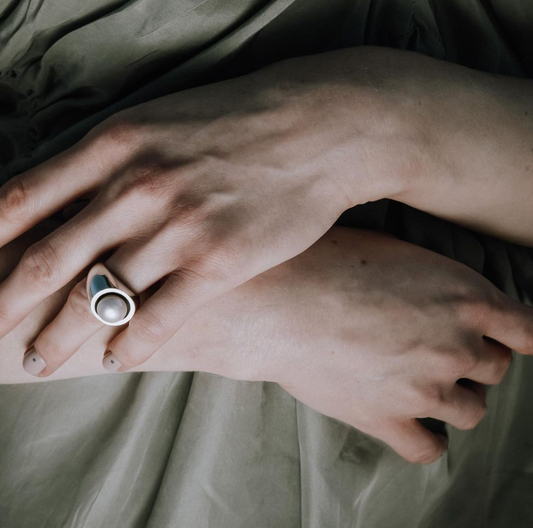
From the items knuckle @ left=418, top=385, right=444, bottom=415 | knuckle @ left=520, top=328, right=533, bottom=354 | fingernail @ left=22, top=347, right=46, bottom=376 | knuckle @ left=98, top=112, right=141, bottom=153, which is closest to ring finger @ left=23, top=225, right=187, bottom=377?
fingernail @ left=22, top=347, right=46, bottom=376

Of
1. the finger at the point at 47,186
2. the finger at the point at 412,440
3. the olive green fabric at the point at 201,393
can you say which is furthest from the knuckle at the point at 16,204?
the finger at the point at 412,440

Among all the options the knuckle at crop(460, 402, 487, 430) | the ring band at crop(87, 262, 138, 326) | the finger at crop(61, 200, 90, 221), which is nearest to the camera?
the ring band at crop(87, 262, 138, 326)

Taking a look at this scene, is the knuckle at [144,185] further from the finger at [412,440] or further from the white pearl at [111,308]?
the finger at [412,440]

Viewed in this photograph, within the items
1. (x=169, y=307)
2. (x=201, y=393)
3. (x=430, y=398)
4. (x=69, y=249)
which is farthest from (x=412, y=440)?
(x=69, y=249)

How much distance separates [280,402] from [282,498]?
0.13 m

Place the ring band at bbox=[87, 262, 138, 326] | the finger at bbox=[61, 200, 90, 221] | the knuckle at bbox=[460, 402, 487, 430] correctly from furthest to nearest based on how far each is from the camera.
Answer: the knuckle at bbox=[460, 402, 487, 430], the finger at bbox=[61, 200, 90, 221], the ring band at bbox=[87, 262, 138, 326]

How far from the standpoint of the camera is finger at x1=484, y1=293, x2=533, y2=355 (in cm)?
75

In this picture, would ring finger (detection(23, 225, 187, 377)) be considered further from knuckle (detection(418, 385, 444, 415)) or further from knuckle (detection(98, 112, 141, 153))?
knuckle (detection(418, 385, 444, 415))

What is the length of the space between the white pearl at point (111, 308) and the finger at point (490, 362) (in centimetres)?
44

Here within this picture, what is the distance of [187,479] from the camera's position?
778 mm

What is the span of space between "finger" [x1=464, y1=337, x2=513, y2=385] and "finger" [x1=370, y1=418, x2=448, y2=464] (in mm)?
91

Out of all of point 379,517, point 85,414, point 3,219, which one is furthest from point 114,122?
point 379,517

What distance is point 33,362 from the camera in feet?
2.17

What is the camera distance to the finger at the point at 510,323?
749 millimetres
